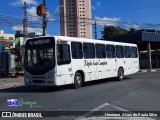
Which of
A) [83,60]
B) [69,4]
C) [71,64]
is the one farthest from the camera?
[69,4]

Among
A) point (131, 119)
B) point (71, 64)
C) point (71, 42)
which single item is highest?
point (71, 42)

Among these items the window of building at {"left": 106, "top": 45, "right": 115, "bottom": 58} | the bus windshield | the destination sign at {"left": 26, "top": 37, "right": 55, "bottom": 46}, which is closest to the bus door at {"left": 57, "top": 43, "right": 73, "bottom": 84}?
the bus windshield

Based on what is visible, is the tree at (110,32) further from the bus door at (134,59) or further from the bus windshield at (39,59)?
the bus windshield at (39,59)

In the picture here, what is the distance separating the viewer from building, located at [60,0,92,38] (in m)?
44.4

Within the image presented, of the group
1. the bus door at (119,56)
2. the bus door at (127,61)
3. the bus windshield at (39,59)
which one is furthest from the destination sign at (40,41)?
the bus door at (127,61)

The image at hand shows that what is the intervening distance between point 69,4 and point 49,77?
94.1 ft

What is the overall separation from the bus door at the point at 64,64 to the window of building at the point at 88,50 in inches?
76.4

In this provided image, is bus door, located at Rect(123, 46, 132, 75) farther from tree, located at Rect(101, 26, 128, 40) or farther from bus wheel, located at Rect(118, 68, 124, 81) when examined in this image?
tree, located at Rect(101, 26, 128, 40)

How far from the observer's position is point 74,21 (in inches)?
1797

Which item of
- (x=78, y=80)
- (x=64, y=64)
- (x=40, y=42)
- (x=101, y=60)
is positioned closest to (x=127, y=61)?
(x=101, y=60)

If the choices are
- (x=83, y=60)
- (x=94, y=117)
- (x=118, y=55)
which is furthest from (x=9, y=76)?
(x=94, y=117)

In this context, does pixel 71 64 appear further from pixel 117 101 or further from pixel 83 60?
pixel 117 101

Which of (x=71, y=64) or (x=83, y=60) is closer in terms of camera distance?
(x=71, y=64)

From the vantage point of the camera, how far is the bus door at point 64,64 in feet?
57.8
